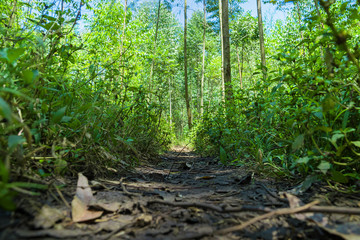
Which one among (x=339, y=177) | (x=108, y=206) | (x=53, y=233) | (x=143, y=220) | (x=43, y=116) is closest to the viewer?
(x=53, y=233)

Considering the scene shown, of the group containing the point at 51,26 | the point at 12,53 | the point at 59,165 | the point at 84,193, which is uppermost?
the point at 51,26

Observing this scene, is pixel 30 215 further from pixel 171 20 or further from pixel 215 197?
pixel 171 20

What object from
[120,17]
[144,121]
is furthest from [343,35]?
[120,17]

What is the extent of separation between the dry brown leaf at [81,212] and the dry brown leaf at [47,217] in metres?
0.05

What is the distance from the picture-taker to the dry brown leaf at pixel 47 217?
936mm

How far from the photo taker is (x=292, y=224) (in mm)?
1091

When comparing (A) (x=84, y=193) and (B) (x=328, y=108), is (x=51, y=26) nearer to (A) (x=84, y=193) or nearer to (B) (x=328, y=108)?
(A) (x=84, y=193)

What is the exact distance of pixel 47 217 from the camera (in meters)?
0.98

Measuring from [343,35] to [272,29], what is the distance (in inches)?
1056

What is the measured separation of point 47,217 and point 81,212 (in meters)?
0.19

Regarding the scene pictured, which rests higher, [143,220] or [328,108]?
[328,108]

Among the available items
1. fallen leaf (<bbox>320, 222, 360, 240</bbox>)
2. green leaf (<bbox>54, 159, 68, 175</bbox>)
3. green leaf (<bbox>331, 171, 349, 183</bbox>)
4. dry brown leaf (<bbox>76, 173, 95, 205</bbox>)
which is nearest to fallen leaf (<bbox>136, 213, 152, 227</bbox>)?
dry brown leaf (<bbox>76, 173, 95, 205</bbox>)

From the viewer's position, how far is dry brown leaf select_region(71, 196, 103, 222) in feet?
3.61

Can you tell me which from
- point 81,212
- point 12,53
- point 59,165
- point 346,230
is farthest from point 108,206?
point 346,230
